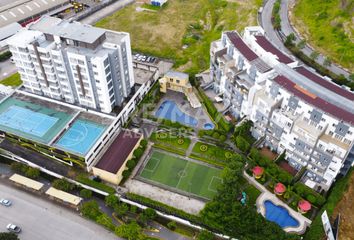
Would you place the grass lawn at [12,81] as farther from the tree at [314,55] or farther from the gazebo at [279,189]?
the tree at [314,55]

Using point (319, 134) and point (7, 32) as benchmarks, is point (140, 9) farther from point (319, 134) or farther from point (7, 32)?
point (319, 134)

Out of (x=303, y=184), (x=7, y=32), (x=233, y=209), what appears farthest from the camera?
(x=7, y=32)

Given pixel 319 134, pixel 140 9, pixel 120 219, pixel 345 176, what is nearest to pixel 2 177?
pixel 120 219

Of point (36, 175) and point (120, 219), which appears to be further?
point (36, 175)

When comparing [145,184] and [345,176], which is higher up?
[345,176]

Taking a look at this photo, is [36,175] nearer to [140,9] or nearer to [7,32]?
[7,32]

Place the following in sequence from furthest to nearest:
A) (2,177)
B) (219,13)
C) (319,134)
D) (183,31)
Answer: (219,13) → (183,31) → (2,177) → (319,134)

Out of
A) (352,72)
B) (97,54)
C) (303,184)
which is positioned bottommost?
(303,184)

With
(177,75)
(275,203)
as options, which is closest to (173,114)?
(177,75)

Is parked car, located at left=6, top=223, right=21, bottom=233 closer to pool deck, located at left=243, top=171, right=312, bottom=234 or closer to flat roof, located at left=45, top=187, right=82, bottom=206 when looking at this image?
flat roof, located at left=45, top=187, right=82, bottom=206
